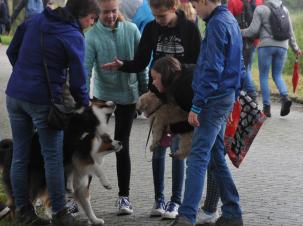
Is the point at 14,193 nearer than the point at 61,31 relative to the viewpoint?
No

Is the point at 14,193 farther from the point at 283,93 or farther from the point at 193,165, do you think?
the point at 283,93

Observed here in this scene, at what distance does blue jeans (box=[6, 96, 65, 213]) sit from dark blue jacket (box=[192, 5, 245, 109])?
1.15 m

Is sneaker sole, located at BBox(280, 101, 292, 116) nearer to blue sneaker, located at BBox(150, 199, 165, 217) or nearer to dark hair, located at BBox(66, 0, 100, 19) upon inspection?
blue sneaker, located at BBox(150, 199, 165, 217)

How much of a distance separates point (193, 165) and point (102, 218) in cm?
119

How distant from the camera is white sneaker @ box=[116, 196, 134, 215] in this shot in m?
6.80

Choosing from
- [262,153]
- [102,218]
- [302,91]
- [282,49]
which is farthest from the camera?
[302,91]

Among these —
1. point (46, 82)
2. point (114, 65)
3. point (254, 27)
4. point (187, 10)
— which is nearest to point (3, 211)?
point (46, 82)

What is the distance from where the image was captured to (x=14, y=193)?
622cm

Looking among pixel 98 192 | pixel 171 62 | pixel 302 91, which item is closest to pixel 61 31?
pixel 171 62

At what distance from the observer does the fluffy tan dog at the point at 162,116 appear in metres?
6.28

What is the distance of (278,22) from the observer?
1215 centimetres

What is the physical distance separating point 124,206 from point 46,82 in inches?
60.3

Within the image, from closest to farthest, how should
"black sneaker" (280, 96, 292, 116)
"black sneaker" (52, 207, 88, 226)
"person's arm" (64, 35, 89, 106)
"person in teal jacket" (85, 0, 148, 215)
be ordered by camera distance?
"person's arm" (64, 35, 89, 106), "black sneaker" (52, 207, 88, 226), "person in teal jacket" (85, 0, 148, 215), "black sneaker" (280, 96, 292, 116)

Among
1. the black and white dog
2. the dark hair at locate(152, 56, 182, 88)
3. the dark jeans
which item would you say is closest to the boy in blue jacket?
the dark hair at locate(152, 56, 182, 88)
